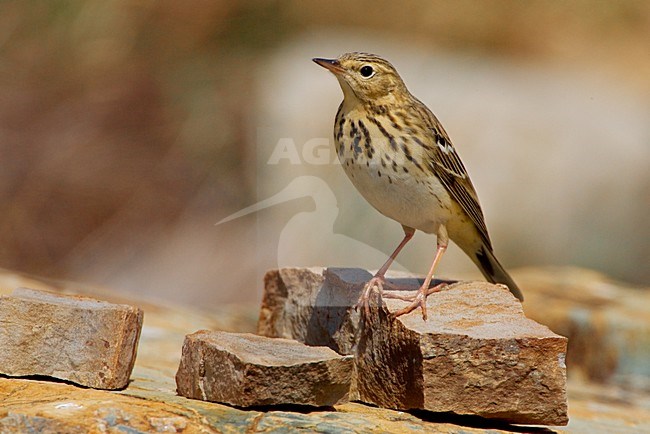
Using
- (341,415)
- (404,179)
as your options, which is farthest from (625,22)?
(341,415)

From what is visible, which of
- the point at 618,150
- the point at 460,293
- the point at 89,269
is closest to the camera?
the point at 460,293

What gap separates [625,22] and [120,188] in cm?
709

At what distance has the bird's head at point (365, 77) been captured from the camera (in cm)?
577

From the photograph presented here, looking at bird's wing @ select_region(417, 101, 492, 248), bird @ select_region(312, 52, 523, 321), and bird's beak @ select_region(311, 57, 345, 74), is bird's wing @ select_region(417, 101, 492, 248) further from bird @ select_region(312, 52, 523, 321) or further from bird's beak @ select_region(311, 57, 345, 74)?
bird's beak @ select_region(311, 57, 345, 74)

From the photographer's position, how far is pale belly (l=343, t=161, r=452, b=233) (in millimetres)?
5543

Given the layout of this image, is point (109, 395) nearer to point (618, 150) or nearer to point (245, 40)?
point (618, 150)

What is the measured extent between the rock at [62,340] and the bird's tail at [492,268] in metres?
2.44

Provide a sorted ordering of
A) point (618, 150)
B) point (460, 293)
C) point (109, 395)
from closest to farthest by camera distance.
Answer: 1. point (109, 395)
2. point (460, 293)
3. point (618, 150)

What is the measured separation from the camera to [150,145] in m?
13.1

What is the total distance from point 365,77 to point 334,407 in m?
1.90

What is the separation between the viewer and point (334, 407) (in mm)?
4883

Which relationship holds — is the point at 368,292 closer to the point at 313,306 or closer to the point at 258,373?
the point at 313,306

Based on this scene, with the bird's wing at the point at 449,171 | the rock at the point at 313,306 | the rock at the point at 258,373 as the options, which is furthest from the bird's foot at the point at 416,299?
the bird's wing at the point at 449,171

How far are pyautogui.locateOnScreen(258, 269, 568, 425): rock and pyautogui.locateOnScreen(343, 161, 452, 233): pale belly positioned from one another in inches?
22.3
